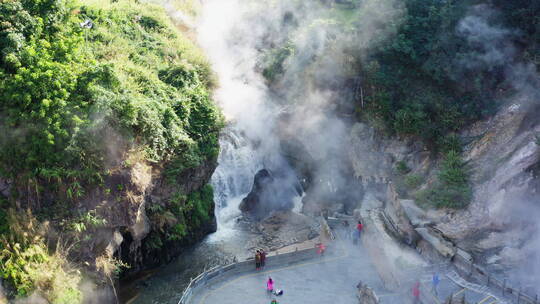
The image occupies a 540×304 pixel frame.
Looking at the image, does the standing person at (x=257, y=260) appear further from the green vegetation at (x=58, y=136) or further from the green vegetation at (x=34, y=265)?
the green vegetation at (x=34, y=265)

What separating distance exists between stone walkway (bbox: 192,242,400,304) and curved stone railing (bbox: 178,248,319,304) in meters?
0.31

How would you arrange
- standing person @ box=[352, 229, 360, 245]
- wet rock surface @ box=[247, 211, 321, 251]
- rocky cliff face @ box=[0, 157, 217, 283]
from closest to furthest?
rocky cliff face @ box=[0, 157, 217, 283], standing person @ box=[352, 229, 360, 245], wet rock surface @ box=[247, 211, 321, 251]

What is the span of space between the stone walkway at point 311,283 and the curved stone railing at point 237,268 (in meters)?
0.31

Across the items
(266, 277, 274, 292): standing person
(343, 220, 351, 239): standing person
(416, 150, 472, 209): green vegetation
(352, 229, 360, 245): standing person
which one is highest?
(416, 150, 472, 209): green vegetation

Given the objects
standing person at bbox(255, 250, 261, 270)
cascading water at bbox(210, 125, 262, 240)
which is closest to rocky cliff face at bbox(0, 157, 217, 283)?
cascading water at bbox(210, 125, 262, 240)

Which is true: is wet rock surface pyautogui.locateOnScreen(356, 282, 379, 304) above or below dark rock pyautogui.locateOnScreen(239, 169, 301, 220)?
below

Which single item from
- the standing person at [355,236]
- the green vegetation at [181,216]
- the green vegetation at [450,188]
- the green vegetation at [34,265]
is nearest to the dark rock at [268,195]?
the green vegetation at [181,216]

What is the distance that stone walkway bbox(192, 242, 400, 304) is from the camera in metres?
21.0

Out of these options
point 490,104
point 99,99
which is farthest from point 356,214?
point 99,99

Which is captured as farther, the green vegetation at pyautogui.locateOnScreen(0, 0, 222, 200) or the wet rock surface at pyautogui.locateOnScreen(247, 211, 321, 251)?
the wet rock surface at pyautogui.locateOnScreen(247, 211, 321, 251)

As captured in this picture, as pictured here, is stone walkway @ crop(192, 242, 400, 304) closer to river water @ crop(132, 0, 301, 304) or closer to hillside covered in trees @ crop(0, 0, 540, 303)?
river water @ crop(132, 0, 301, 304)

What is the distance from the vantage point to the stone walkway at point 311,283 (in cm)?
2097

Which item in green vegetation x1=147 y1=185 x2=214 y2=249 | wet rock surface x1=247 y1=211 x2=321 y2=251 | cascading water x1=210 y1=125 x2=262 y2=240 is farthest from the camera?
cascading water x1=210 y1=125 x2=262 y2=240

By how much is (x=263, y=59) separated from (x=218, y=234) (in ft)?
48.9
